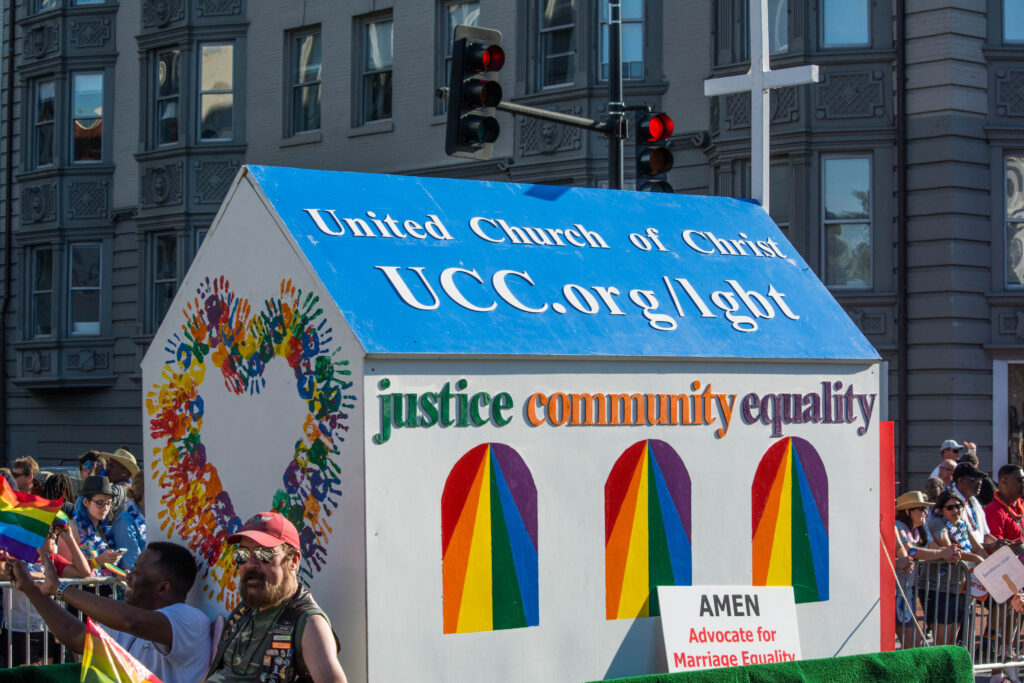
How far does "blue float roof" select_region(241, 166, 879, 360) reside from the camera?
5277mm

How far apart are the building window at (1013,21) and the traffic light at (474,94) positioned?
37.0 ft

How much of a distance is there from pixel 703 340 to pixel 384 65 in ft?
63.8

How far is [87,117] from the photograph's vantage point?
1105 inches

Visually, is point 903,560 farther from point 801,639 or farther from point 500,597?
point 500,597

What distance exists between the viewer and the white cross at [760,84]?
774 cm

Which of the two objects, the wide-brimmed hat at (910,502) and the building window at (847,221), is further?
the building window at (847,221)

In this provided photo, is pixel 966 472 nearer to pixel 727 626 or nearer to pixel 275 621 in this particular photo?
pixel 727 626

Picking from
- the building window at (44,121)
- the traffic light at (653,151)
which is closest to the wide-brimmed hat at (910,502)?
the traffic light at (653,151)

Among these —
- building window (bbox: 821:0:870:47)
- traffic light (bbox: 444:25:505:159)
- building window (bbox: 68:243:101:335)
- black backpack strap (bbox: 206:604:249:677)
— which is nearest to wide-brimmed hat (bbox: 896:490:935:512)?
traffic light (bbox: 444:25:505:159)

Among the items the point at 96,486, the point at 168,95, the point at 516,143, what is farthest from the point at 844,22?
the point at 96,486

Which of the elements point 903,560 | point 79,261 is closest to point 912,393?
point 903,560

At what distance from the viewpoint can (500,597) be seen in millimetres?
5238

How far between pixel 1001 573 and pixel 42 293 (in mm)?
23585

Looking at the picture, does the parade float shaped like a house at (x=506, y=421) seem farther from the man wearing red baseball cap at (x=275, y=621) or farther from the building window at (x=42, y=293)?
the building window at (x=42, y=293)
